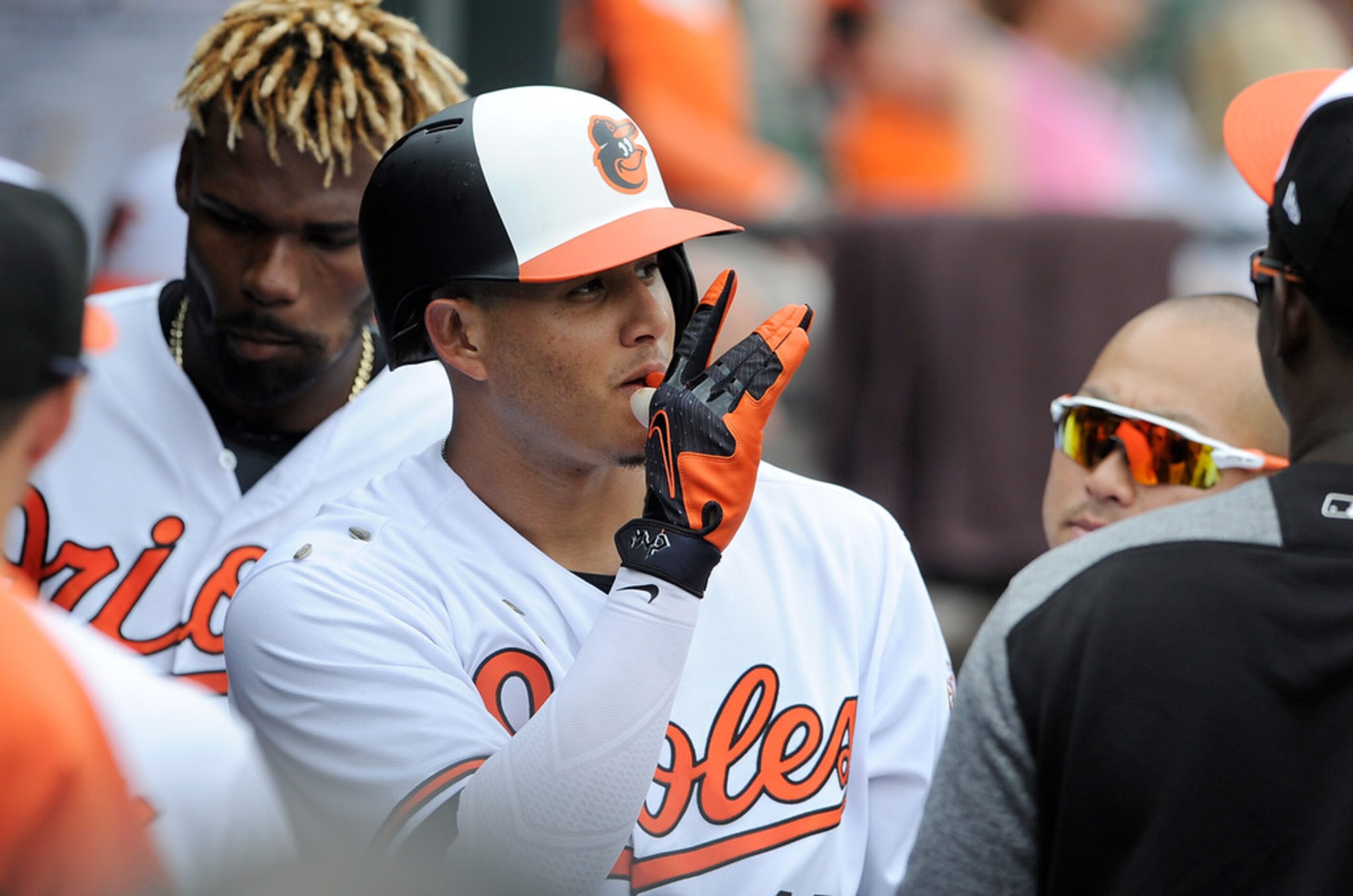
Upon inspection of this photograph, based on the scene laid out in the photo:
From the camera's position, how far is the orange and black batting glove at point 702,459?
2.06 metres

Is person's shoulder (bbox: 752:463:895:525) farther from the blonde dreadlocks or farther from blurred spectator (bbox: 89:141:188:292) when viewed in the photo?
blurred spectator (bbox: 89:141:188:292)

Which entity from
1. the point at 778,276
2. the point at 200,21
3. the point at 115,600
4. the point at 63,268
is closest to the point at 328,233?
the point at 115,600

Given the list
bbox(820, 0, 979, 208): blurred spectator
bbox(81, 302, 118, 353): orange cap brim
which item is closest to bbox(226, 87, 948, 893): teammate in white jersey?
bbox(81, 302, 118, 353): orange cap brim

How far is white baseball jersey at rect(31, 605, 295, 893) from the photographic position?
127cm

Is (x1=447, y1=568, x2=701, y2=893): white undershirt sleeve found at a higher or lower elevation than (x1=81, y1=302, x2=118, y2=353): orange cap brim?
lower

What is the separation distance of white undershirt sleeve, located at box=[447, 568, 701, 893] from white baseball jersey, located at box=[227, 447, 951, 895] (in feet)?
0.13

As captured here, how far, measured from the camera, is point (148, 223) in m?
3.96

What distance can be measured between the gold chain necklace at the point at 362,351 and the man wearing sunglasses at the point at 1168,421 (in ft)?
4.04

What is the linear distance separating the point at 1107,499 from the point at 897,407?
2.49 metres

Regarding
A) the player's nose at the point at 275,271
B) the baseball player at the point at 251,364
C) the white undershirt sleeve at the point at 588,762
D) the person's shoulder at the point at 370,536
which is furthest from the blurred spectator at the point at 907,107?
the white undershirt sleeve at the point at 588,762

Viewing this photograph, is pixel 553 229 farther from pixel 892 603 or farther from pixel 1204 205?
pixel 1204 205

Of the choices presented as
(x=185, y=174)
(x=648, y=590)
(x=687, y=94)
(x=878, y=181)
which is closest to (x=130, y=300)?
(x=185, y=174)

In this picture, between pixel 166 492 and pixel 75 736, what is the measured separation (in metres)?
1.63

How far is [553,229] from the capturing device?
7.39 ft
